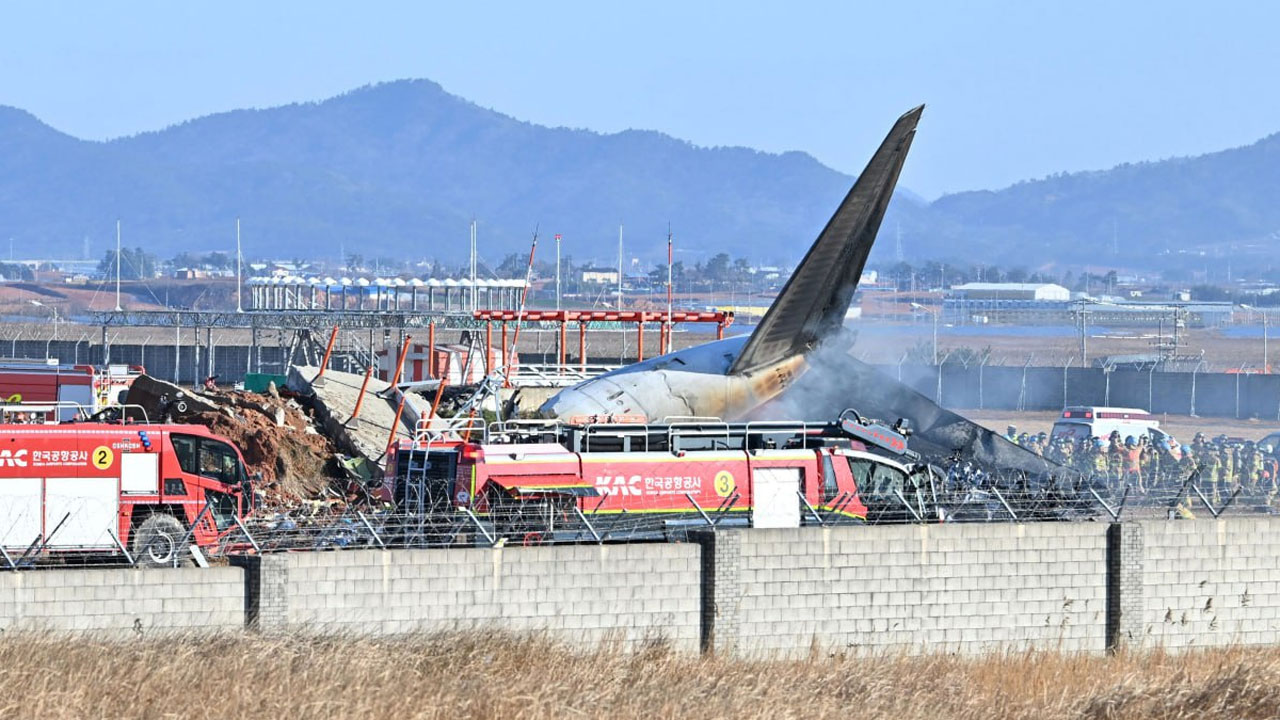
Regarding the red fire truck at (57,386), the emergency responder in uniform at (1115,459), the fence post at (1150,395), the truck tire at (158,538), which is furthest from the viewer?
the fence post at (1150,395)

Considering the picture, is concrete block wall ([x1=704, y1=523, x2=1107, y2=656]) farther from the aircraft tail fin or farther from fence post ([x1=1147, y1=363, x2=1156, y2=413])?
fence post ([x1=1147, y1=363, x2=1156, y2=413])

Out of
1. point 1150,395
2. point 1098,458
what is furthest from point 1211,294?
point 1098,458

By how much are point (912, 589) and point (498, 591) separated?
6.78 meters

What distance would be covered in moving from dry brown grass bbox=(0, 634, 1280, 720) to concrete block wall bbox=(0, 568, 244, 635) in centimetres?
61

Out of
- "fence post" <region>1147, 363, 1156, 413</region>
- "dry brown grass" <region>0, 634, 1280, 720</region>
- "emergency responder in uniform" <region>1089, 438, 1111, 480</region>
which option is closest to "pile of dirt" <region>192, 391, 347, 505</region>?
"dry brown grass" <region>0, 634, 1280, 720</region>

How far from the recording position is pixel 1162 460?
158 feet

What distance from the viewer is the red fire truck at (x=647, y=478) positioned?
31.1m

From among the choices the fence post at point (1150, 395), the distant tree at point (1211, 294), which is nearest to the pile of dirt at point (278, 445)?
the fence post at point (1150, 395)

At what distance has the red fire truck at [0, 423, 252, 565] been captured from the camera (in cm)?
3127

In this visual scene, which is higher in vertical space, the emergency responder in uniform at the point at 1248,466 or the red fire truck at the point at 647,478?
the red fire truck at the point at 647,478

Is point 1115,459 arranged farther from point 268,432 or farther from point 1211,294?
point 1211,294

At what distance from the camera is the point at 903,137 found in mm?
46250

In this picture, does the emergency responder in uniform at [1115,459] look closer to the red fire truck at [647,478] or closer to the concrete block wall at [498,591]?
the red fire truck at [647,478]

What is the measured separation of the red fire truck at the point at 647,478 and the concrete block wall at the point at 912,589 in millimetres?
1289
